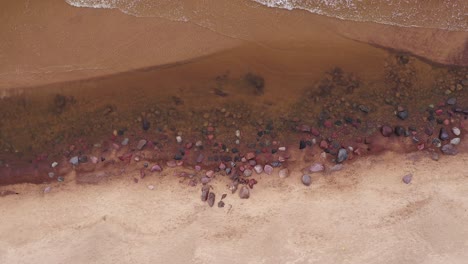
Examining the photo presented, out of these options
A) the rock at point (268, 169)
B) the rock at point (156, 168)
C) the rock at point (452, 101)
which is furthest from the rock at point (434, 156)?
the rock at point (156, 168)

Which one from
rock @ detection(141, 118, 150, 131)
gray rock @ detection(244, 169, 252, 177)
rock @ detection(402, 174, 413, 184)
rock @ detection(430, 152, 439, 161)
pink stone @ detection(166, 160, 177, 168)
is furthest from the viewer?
rock @ detection(141, 118, 150, 131)

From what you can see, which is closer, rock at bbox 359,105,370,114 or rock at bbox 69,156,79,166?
rock at bbox 359,105,370,114

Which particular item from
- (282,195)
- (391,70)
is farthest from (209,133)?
(391,70)

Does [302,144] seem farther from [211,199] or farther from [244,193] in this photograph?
[211,199]

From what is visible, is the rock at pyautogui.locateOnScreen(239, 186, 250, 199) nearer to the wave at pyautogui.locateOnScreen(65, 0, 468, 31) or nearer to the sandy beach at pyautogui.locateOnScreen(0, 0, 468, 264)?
the sandy beach at pyautogui.locateOnScreen(0, 0, 468, 264)

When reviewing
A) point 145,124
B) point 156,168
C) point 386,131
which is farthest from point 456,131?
point 145,124

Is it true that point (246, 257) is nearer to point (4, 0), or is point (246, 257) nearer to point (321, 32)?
point (321, 32)

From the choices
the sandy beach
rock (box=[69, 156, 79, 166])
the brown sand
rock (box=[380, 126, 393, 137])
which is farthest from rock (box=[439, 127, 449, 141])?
rock (box=[69, 156, 79, 166])
